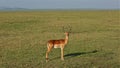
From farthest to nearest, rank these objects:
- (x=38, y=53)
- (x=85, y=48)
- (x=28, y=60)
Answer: (x=85, y=48)
(x=38, y=53)
(x=28, y=60)

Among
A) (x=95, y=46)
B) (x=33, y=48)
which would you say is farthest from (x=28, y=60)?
(x=95, y=46)

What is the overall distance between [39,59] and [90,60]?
106 inches

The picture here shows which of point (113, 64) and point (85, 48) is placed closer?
point (113, 64)

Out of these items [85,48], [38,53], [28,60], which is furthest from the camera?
[85,48]

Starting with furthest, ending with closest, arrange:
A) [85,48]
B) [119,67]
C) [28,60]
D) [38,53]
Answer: [85,48] < [38,53] < [28,60] < [119,67]

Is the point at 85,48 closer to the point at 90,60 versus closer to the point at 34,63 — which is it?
the point at 90,60

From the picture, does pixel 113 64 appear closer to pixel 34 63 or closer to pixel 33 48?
pixel 34 63

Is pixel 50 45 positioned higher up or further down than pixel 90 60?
higher up

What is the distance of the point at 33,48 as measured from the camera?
18.5 m

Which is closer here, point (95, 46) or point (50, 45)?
point (50, 45)

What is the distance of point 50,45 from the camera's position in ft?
45.1

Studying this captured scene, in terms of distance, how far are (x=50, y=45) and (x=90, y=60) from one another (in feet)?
7.57

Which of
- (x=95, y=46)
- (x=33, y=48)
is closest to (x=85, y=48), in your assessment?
(x=95, y=46)

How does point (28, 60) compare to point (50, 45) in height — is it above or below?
below
